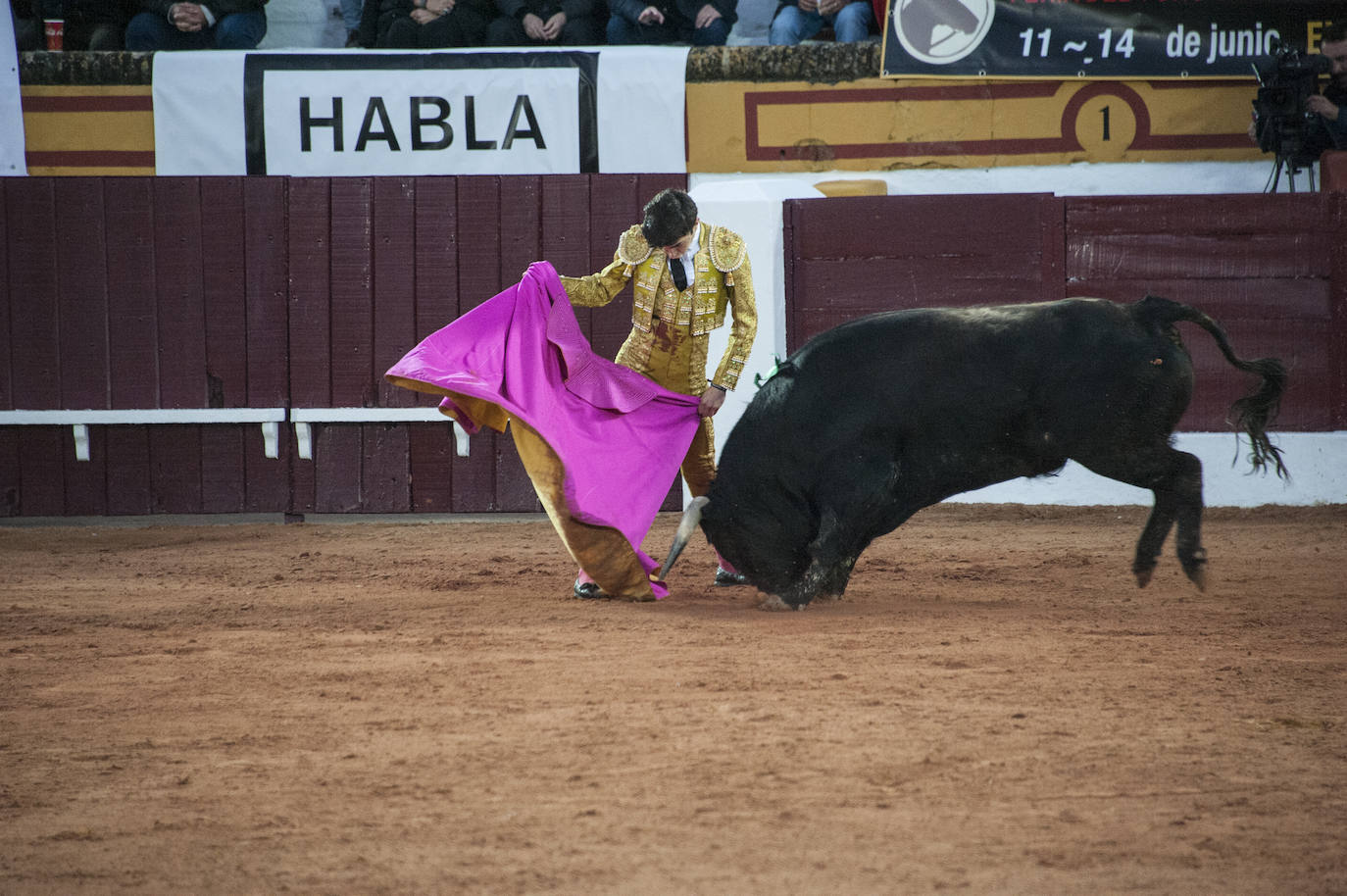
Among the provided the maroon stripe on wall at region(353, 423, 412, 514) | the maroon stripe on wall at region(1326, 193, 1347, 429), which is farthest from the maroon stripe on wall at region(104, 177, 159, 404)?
the maroon stripe on wall at region(1326, 193, 1347, 429)

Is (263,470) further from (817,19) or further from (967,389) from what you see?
(967,389)

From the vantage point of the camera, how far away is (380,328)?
748 cm

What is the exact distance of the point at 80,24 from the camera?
8.12 m

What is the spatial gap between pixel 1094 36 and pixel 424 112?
12.4 feet

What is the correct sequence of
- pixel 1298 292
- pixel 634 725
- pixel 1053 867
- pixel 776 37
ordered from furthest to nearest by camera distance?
pixel 776 37
pixel 1298 292
pixel 634 725
pixel 1053 867

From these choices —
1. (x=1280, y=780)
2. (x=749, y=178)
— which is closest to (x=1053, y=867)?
(x=1280, y=780)

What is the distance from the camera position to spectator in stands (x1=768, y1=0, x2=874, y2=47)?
779 cm

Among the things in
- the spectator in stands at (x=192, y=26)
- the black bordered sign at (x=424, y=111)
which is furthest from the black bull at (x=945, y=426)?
the spectator in stands at (x=192, y=26)

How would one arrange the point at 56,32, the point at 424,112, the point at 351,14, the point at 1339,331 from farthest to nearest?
the point at 351,14
the point at 56,32
the point at 424,112
the point at 1339,331

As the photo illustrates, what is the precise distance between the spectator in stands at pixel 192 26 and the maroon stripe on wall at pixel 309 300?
123cm

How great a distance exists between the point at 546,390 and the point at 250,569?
178cm

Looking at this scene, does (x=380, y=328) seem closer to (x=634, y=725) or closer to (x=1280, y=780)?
(x=634, y=725)

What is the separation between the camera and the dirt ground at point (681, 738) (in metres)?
2.03

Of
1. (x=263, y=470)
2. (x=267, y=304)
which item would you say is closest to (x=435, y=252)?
(x=267, y=304)
